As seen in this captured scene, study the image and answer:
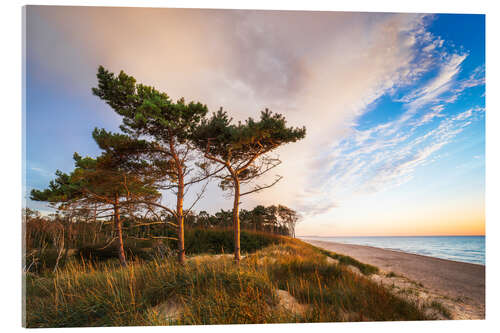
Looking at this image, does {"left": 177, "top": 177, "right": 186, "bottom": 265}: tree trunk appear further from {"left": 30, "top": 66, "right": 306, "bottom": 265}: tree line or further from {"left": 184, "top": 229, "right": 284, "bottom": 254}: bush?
{"left": 184, "top": 229, "right": 284, "bottom": 254}: bush

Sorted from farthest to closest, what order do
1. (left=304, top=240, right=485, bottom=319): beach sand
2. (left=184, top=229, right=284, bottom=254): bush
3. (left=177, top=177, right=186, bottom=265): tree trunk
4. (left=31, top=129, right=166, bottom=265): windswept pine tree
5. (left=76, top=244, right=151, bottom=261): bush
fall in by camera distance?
(left=184, top=229, right=284, bottom=254): bush, (left=76, top=244, right=151, bottom=261): bush, (left=177, top=177, right=186, bottom=265): tree trunk, (left=31, top=129, right=166, bottom=265): windswept pine tree, (left=304, top=240, right=485, bottom=319): beach sand

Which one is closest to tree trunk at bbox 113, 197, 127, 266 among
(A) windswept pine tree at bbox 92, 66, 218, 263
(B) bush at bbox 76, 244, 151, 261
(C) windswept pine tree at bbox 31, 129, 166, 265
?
(C) windswept pine tree at bbox 31, 129, 166, 265

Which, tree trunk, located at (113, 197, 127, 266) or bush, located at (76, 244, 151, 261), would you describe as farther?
bush, located at (76, 244, 151, 261)

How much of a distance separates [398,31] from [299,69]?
68.8 inches

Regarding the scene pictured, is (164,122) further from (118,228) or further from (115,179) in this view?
(118,228)

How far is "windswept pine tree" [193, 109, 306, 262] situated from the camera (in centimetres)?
384

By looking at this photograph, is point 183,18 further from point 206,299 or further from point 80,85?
point 206,299

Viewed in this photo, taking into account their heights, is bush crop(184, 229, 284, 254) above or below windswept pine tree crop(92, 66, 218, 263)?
below

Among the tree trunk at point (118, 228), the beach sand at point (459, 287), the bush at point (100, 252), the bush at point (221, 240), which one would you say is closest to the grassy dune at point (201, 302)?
the beach sand at point (459, 287)

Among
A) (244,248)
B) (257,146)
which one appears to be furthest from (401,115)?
(244,248)

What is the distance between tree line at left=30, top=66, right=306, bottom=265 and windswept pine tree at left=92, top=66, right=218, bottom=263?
17 mm

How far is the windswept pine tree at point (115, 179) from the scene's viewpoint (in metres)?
3.57

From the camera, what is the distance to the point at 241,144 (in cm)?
420
